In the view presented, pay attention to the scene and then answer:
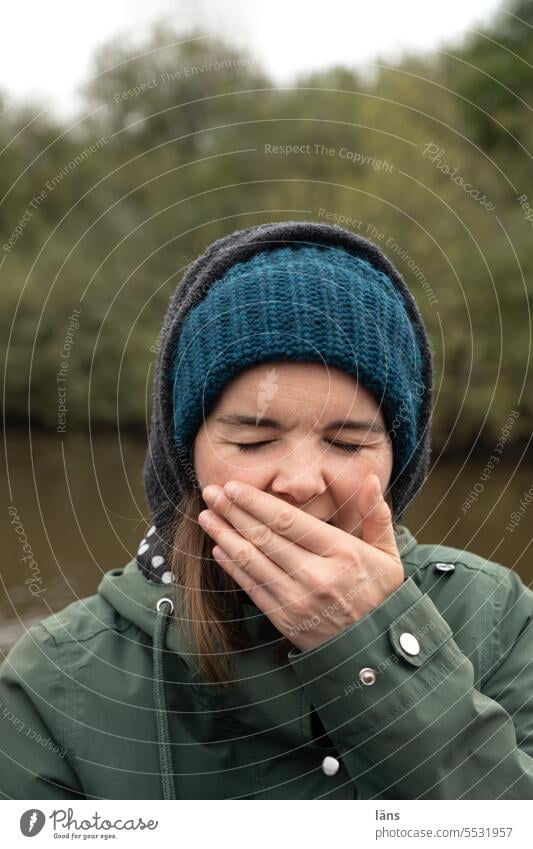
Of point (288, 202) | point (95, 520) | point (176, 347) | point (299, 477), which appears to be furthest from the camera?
point (288, 202)

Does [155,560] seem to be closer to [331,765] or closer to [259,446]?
[259,446]

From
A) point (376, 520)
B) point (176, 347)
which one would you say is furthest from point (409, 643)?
point (176, 347)

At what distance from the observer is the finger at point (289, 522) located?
151cm

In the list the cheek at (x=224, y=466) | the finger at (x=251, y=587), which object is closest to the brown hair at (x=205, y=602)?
the cheek at (x=224, y=466)

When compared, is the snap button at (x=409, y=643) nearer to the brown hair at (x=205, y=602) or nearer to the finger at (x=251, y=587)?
the finger at (x=251, y=587)

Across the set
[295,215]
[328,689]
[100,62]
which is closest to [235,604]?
[328,689]

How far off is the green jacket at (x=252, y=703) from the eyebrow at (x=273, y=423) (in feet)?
1.03

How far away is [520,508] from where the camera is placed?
30.0ft

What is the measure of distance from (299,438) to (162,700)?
1.98 ft

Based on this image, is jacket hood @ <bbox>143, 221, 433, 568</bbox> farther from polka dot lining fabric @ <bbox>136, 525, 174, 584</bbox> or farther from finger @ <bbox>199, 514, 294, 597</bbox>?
finger @ <bbox>199, 514, 294, 597</bbox>

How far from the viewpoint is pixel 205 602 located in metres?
1.78

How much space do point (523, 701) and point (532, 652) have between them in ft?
0.42

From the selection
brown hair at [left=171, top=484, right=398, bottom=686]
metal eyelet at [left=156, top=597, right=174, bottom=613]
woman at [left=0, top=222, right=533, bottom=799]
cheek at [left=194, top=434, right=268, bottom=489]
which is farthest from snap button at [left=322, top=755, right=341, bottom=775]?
cheek at [left=194, top=434, right=268, bottom=489]

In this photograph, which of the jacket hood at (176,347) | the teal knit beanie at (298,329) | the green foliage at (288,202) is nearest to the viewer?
the teal knit beanie at (298,329)
